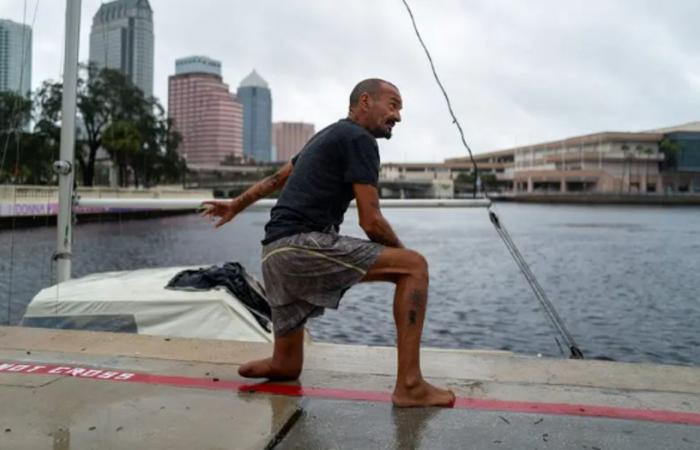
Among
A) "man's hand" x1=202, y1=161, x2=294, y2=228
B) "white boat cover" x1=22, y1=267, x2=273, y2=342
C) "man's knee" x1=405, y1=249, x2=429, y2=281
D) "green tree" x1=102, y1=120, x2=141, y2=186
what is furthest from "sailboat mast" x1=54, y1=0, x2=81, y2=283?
"green tree" x1=102, y1=120, x2=141, y2=186

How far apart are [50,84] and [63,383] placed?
60.7 metres

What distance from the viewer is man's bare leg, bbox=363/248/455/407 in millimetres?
3428

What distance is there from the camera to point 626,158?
140 meters

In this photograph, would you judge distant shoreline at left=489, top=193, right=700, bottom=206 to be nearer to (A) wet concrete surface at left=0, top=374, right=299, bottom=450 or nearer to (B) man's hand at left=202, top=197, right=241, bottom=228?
(B) man's hand at left=202, top=197, right=241, bottom=228

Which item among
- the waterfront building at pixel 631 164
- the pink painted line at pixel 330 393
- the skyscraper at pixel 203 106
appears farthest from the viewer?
the waterfront building at pixel 631 164

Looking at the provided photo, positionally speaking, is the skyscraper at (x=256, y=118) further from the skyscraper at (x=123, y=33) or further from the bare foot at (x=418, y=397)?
the bare foot at (x=418, y=397)

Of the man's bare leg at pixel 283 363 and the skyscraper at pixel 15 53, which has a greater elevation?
the skyscraper at pixel 15 53

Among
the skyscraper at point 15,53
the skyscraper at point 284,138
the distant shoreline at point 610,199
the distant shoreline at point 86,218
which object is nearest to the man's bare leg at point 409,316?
the skyscraper at point 15,53

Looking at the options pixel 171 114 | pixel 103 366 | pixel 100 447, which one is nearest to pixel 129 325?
pixel 103 366

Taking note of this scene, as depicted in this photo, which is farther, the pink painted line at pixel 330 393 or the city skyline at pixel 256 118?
the city skyline at pixel 256 118

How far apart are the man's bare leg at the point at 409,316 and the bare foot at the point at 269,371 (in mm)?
690

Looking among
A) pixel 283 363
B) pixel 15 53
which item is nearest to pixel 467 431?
pixel 283 363

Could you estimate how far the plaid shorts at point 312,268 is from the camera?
11.3 ft

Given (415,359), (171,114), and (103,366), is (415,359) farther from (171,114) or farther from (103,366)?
(171,114)
